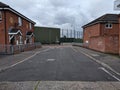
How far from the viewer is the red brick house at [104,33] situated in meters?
27.0

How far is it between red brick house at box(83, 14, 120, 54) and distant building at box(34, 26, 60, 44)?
21182 millimetres

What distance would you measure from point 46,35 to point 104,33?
31247 millimetres

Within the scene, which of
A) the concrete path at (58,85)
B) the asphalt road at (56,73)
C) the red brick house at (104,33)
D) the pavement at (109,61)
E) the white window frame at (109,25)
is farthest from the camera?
the white window frame at (109,25)

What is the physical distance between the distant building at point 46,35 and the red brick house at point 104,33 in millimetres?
21182

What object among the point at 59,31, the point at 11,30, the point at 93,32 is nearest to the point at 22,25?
the point at 11,30

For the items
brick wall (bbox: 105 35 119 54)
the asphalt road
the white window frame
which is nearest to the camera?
the asphalt road

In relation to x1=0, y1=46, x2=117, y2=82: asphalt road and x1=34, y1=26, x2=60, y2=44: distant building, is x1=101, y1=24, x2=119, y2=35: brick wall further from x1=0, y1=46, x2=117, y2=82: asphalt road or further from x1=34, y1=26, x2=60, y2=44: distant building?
x1=34, y1=26, x2=60, y2=44: distant building

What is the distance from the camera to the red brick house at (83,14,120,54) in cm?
2697

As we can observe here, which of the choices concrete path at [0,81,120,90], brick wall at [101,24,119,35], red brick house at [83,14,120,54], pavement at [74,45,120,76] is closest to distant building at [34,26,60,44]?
red brick house at [83,14,120,54]

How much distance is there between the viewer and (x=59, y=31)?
248 ft

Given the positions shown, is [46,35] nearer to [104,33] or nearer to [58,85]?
[104,33]

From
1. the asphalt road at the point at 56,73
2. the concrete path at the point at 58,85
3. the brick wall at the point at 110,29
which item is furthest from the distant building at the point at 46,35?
the concrete path at the point at 58,85

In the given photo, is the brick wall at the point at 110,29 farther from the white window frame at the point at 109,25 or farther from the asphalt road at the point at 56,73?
the asphalt road at the point at 56,73

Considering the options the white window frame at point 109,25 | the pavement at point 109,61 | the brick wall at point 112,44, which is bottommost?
the pavement at point 109,61
